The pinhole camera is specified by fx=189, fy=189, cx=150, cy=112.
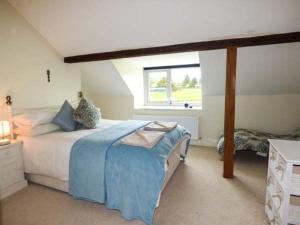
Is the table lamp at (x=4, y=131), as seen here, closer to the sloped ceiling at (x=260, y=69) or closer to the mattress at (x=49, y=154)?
the mattress at (x=49, y=154)

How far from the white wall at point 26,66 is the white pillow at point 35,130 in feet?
1.12

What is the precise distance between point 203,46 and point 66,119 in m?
2.39

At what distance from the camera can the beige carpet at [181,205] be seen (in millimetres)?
1929

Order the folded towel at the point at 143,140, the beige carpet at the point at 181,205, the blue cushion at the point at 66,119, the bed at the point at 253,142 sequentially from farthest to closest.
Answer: the bed at the point at 253,142 < the blue cushion at the point at 66,119 < the folded towel at the point at 143,140 < the beige carpet at the point at 181,205

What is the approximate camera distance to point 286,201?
4.88 ft

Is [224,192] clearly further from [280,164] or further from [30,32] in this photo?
[30,32]

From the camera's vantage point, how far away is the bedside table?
233 centimetres

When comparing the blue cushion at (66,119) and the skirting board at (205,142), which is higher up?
the blue cushion at (66,119)

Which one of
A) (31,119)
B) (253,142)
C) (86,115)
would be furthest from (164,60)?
(31,119)

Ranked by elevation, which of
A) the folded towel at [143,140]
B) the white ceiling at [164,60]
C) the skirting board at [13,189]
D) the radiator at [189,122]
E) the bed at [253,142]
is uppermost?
the white ceiling at [164,60]

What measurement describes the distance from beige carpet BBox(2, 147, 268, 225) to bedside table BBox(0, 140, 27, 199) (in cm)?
11

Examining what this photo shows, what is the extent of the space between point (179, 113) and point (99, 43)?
7.55 feet

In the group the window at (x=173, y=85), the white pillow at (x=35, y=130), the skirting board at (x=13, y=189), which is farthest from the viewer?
the window at (x=173, y=85)

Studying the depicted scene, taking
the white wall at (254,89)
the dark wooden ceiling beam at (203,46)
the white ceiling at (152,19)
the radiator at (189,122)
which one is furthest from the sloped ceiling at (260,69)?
the radiator at (189,122)
